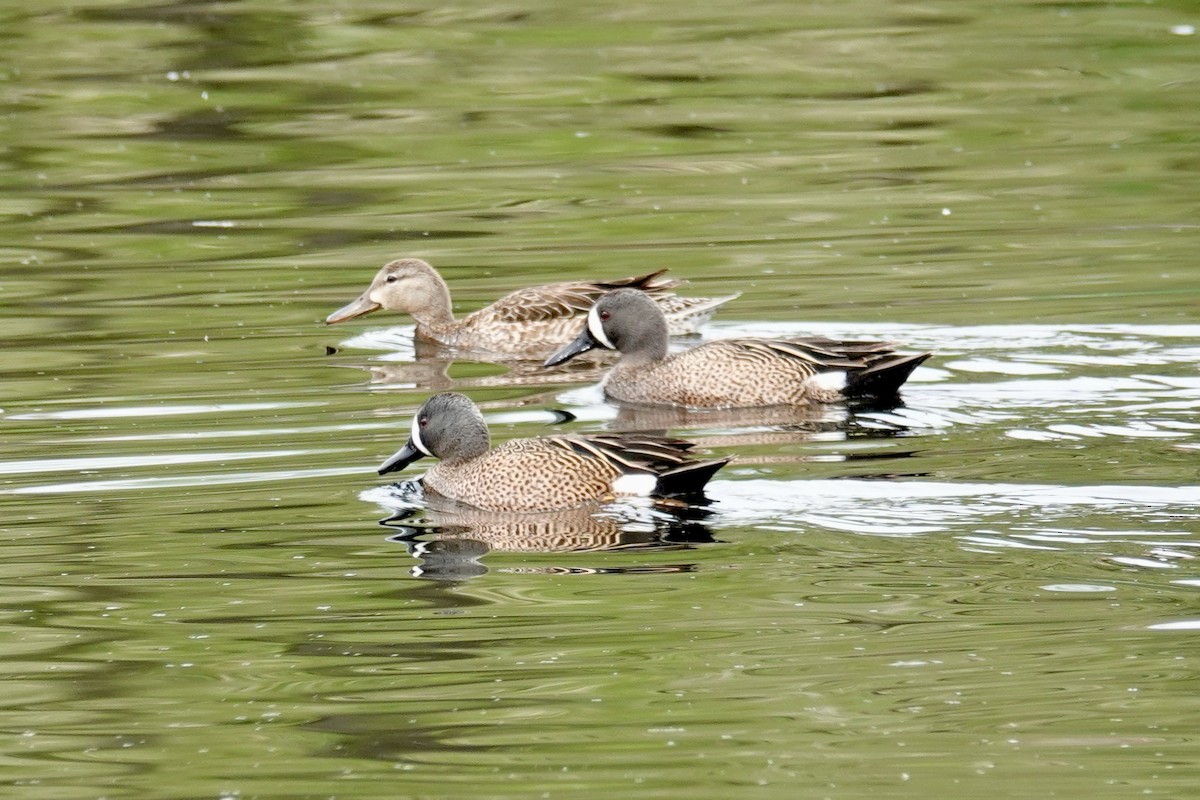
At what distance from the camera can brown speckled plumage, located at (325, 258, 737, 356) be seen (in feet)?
42.2

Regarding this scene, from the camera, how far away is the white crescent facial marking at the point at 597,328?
11766 millimetres

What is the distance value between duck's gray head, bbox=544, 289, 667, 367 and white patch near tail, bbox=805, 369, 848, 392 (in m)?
1.06

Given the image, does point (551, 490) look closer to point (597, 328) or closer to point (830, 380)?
point (830, 380)

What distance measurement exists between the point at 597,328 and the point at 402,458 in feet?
8.79

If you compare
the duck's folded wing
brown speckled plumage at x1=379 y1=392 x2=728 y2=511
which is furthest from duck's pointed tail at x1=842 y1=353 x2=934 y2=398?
the duck's folded wing

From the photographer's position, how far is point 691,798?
555 centimetres

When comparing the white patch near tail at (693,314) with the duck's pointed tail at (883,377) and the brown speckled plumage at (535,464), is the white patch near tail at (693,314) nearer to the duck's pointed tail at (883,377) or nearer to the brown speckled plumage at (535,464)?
the duck's pointed tail at (883,377)

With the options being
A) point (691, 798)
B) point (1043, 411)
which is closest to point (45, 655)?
point (691, 798)

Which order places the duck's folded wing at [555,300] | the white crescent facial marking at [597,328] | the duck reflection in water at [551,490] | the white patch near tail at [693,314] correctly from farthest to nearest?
the duck's folded wing at [555,300] < the white patch near tail at [693,314] < the white crescent facial marking at [597,328] < the duck reflection in water at [551,490]

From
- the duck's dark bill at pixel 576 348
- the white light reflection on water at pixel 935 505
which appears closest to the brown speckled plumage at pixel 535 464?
the white light reflection on water at pixel 935 505

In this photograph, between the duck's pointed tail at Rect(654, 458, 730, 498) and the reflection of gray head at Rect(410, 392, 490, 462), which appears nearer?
the duck's pointed tail at Rect(654, 458, 730, 498)

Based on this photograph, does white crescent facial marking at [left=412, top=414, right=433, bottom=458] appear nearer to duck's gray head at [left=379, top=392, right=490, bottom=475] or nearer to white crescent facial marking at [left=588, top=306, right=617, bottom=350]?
duck's gray head at [left=379, top=392, right=490, bottom=475]

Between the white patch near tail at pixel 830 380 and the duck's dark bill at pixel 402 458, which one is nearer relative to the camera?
the duck's dark bill at pixel 402 458

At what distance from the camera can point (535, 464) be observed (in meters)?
8.89
